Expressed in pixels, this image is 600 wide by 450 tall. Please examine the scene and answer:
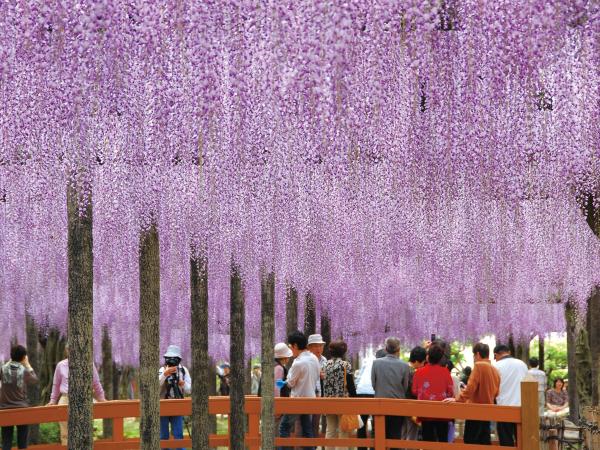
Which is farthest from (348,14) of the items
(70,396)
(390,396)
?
(390,396)

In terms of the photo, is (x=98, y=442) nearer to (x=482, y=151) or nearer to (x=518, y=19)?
(x=482, y=151)

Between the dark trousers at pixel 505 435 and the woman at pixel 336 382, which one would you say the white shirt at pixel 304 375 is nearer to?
the woman at pixel 336 382

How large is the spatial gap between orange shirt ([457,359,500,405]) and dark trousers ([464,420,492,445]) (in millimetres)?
253

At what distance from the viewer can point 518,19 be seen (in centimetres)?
577

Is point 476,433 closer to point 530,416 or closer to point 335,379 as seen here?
point 530,416

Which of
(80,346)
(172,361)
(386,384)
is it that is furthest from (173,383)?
(80,346)

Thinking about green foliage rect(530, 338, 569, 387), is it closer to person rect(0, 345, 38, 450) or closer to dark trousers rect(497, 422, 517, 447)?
dark trousers rect(497, 422, 517, 447)

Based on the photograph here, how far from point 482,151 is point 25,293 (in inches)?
426

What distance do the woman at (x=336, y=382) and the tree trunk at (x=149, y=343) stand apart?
1.96m

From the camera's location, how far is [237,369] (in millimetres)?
10602

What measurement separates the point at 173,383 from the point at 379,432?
3.08m

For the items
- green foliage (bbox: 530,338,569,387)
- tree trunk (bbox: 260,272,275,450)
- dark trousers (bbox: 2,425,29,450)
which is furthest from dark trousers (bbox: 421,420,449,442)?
green foliage (bbox: 530,338,569,387)

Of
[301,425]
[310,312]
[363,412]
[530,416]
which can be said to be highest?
[310,312]

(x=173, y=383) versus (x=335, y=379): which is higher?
(x=335, y=379)
